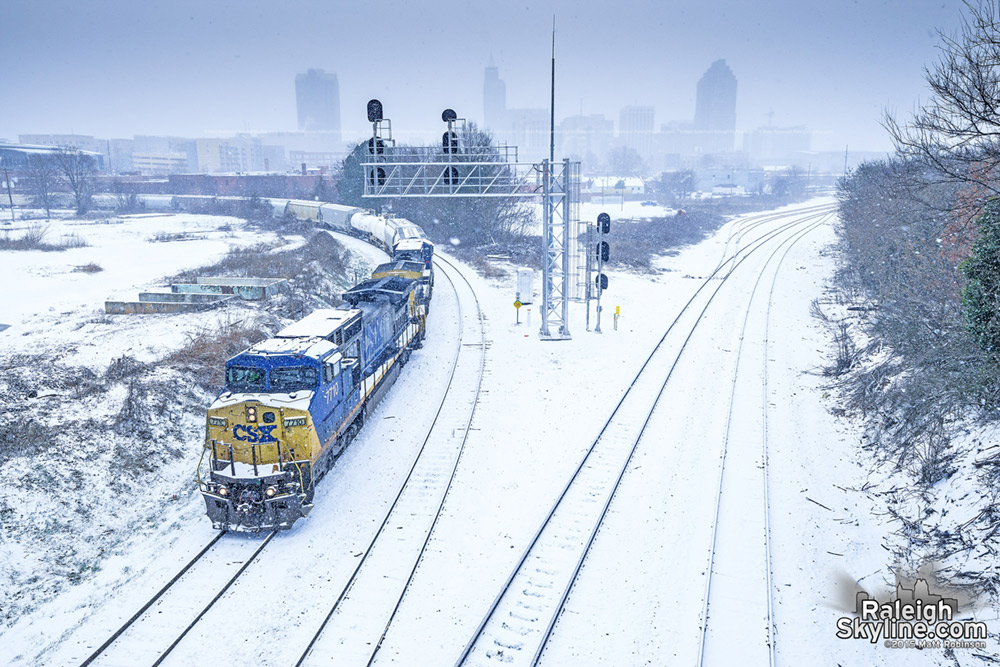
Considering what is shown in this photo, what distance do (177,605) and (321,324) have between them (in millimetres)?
7678

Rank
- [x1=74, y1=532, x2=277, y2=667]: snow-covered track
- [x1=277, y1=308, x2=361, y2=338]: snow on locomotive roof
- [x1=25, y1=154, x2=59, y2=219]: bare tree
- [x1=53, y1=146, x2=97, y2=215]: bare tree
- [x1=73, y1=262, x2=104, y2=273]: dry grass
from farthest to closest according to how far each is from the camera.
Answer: [x1=25, y1=154, x2=59, y2=219]: bare tree, [x1=53, y1=146, x2=97, y2=215]: bare tree, [x1=73, y1=262, x2=104, y2=273]: dry grass, [x1=277, y1=308, x2=361, y2=338]: snow on locomotive roof, [x1=74, y1=532, x2=277, y2=667]: snow-covered track

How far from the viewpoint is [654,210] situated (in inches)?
4144

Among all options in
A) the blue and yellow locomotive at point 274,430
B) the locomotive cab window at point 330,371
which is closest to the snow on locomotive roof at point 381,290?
the blue and yellow locomotive at point 274,430

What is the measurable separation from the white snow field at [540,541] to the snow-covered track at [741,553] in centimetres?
5

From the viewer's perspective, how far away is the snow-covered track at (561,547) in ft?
31.9

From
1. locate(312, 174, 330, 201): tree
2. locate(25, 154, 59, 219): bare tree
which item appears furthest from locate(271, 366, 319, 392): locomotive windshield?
locate(25, 154, 59, 219): bare tree

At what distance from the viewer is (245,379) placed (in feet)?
44.3

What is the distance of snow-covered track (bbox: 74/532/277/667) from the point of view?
9594 mm

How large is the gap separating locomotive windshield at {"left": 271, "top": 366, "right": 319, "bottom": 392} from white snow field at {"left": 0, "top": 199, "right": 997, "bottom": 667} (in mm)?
2999

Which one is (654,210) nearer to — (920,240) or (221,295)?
(920,240)

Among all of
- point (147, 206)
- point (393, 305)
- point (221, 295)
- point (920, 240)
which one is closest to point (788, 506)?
point (393, 305)

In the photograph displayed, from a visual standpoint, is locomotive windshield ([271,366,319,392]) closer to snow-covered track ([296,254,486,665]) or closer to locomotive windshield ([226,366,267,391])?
locomotive windshield ([226,366,267,391])

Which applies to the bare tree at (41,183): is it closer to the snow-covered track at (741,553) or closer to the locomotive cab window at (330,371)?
the locomotive cab window at (330,371)

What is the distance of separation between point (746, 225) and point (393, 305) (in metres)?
73.1
